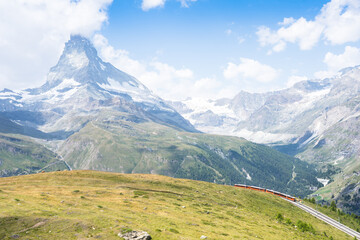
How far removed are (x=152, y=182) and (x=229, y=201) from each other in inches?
1213

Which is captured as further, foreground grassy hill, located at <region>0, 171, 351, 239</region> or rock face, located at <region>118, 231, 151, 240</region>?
foreground grassy hill, located at <region>0, 171, 351, 239</region>

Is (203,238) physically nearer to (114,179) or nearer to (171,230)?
(171,230)

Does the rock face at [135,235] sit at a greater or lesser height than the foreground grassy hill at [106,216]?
greater

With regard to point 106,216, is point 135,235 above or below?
above

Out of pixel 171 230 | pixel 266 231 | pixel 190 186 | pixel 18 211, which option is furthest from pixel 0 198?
pixel 190 186

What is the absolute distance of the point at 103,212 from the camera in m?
46.1

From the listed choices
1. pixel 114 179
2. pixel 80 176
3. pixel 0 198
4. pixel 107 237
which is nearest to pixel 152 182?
pixel 114 179

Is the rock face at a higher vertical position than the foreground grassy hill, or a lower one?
higher

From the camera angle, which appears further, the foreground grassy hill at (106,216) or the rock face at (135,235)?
the foreground grassy hill at (106,216)

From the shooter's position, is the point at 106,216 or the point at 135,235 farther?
the point at 106,216

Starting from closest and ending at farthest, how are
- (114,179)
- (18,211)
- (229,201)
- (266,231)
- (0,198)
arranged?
(18,211)
(0,198)
(266,231)
(229,201)
(114,179)

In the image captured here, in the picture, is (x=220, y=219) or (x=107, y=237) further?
(x=220, y=219)

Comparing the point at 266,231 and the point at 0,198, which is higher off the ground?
the point at 0,198

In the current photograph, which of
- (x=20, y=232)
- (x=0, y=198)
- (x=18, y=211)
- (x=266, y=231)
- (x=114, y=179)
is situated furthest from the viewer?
(x=114, y=179)
